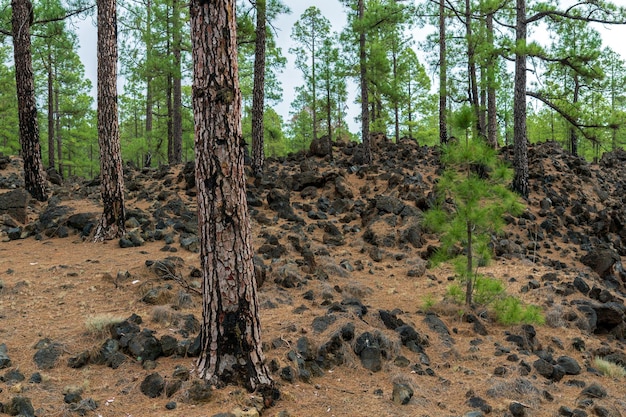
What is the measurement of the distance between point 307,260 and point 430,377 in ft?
12.5

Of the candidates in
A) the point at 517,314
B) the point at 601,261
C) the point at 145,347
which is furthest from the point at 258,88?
the point at 145,347

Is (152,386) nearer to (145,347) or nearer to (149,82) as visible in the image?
(145,347)

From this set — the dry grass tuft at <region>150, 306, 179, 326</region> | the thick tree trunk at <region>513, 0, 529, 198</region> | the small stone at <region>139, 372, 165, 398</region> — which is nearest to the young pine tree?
the dry grass tuft at <region>150, 306, 179, 326</region>

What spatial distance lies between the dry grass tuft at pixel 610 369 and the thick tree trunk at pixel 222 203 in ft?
15.2

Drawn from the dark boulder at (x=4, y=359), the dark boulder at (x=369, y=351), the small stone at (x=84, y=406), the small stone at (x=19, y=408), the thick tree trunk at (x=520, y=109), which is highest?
the thick tree trunk at (x=520, y=109)

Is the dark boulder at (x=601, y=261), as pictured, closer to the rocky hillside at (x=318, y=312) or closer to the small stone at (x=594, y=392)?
the rocky hillside at (x=318, y=312)

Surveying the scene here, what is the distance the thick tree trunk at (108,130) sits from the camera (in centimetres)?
884

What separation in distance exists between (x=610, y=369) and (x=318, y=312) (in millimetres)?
3965

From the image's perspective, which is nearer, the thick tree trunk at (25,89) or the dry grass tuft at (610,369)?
the dry grass tuft at (610,369)

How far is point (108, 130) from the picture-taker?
29.0 ft

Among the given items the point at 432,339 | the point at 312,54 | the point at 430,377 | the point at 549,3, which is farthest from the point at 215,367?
the point at 312,54

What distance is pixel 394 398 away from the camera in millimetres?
4520

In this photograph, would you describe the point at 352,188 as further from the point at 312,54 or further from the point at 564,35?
the point at 564,35

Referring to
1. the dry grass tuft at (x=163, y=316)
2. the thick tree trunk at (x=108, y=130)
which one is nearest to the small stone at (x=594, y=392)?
the dry grass tuft at (x=163, y=316)
